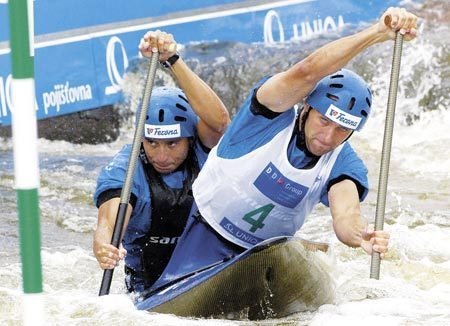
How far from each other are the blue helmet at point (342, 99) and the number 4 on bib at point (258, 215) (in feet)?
1.85

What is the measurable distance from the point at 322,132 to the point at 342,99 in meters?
0.18

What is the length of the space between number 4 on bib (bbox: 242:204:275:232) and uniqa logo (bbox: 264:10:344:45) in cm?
593

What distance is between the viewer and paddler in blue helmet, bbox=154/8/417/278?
18.1ft

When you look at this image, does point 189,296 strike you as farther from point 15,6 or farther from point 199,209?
point 15,6

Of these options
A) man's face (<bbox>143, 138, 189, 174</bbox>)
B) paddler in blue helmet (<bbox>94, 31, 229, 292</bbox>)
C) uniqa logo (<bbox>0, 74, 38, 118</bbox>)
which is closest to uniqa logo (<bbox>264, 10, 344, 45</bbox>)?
uniqa logo (<bbox>0, 74, 38, 118</bbox>)

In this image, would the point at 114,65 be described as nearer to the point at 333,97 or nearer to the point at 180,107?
the point at 180,107

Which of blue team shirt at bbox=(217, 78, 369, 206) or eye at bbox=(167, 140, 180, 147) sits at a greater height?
blue team shirt at bbox=(217, 78, 369, 206)

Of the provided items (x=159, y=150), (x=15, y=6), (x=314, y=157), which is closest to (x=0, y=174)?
(x=159, y=150)

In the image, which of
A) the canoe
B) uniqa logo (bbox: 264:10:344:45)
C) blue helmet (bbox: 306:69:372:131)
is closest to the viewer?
blue helmet (bbox: 306:69:372:131)

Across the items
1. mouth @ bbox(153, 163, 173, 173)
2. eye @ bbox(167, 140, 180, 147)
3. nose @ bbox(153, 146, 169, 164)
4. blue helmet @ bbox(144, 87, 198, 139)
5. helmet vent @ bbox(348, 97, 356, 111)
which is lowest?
mouth @ bbox(153, 163, 173, 173)

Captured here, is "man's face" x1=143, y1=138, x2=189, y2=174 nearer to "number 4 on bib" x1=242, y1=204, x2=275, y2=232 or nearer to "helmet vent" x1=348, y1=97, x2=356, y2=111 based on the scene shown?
"number 4 on bib" x1=242, y1=204, x2=275, y2=232

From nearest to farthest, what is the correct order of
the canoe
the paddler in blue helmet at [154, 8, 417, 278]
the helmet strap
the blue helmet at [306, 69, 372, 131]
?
the paddler in blue helmet at [154, 8, 417, 278]
the blue helmet at [306, 69, 372, 131]
the helmet strap
the canoe

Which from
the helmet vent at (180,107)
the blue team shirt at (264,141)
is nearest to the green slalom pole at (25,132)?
the blue team shirt at (264,141)

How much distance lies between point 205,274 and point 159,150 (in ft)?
2.25
